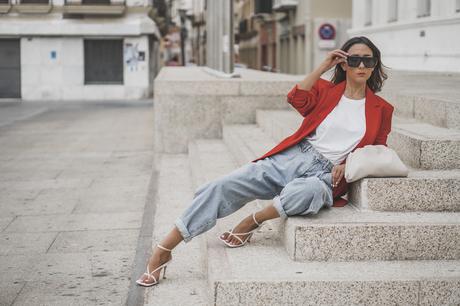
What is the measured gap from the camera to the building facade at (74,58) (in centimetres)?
3316

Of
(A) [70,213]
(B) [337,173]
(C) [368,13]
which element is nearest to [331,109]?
(B) [337,173]

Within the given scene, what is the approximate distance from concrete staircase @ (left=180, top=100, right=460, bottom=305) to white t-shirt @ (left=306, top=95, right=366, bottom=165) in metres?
0.23

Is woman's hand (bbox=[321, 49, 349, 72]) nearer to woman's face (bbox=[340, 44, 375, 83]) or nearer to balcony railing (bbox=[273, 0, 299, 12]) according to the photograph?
woman's face (bbox=[340, 44, 375, 83])

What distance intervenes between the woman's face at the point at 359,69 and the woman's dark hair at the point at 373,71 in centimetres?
3

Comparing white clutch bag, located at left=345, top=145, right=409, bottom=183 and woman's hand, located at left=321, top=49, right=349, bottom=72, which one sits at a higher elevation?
woman's hand, located at left=321, top=49, right=349, bottom=72

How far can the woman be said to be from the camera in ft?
15.6

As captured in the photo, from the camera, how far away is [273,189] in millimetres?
4945

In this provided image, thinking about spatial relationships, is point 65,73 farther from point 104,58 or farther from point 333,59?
point 333,59

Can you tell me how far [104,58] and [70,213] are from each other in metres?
26.2

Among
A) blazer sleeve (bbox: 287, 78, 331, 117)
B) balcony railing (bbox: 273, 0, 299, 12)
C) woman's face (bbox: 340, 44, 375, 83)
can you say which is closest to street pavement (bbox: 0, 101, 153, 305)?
blazer sleeve (bbox: 287, 78, 331, 117)

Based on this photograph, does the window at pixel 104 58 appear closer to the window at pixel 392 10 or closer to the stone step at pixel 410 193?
the window at pixel 392 10

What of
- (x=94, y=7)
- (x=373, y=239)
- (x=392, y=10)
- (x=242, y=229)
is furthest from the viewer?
(x=94, y=7)

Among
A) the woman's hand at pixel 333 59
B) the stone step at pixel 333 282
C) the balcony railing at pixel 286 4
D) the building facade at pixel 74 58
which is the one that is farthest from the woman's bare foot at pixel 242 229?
the balcony railing at pixel 286 4

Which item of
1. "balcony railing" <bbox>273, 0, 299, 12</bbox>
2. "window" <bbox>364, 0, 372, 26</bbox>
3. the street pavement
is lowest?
the street pavement
